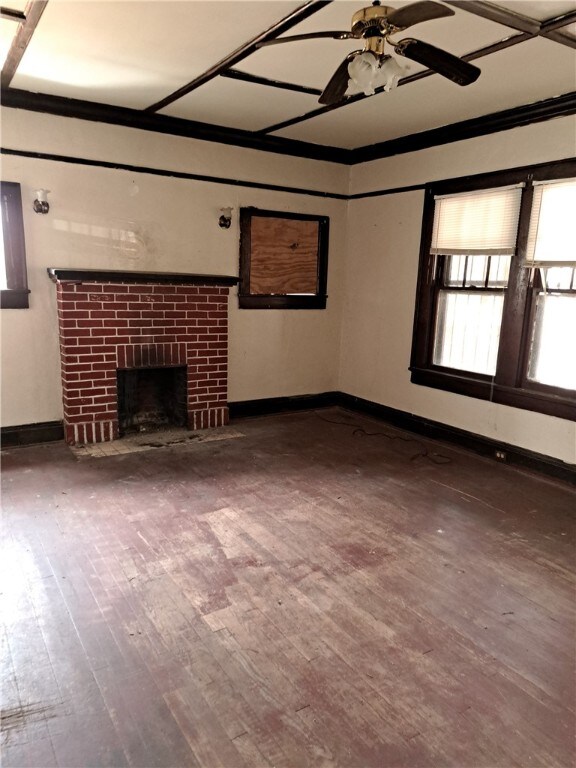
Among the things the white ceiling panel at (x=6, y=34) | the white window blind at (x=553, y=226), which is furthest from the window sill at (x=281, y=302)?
the white ceiling panel at (x=6, y=34)

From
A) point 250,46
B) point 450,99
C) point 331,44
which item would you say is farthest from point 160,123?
point 450,99

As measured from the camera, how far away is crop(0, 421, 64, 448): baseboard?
4.22m

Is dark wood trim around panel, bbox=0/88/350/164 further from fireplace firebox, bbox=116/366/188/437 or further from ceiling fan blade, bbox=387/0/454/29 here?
ceiling fan blade, bbox=387/0/454/29

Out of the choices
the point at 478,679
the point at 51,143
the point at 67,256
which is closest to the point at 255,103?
the point at 51,143

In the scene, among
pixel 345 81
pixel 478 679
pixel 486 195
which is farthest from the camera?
pixel 486 195

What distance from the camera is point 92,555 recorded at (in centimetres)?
271

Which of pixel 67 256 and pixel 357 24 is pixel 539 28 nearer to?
pixel 357 24

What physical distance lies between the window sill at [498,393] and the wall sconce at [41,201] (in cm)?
347

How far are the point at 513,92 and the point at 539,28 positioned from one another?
1003 mm

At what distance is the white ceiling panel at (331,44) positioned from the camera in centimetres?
255

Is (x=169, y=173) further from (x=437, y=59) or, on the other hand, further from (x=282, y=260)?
(x=437, y=59)

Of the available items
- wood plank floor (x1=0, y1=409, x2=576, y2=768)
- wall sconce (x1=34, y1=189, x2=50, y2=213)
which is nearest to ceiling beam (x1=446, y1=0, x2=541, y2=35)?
wood plank floor (x1=0, y1=409, x2=576, y2=768)

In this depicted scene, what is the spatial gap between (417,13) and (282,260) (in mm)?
3435

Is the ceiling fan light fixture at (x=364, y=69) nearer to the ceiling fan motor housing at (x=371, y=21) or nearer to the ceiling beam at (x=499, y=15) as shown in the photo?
the ceiling fan motor housing at (x=371, y=21)
